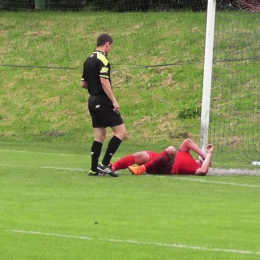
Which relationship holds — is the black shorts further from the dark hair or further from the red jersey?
the red jersey

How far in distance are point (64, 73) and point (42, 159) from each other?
10.7 meters

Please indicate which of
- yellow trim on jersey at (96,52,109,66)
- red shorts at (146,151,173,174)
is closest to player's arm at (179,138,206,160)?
red shorts at (146,151,173,174)

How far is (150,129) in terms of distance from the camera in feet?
72.1

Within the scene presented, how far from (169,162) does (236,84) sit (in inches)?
323

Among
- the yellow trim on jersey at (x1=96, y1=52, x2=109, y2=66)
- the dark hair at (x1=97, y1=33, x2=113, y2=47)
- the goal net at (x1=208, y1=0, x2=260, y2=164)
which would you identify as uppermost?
the dark hair at (x1=97, y1=33, x2=113, y2=47)

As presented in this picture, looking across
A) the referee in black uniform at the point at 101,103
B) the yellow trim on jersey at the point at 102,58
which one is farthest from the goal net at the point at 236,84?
the yellow trim on jersey at the point at 102,58

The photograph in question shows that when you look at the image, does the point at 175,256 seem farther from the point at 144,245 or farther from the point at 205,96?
the point at 205,96

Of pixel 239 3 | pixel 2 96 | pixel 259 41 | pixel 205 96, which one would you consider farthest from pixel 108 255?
pixel 2 96

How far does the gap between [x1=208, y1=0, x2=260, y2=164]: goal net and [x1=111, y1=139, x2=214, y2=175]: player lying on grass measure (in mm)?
2917

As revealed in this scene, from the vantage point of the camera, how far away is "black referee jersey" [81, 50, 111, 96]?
12.4 m

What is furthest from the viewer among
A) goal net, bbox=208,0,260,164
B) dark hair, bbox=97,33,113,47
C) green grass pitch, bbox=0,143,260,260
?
goal net, bbox=208,0,260,164

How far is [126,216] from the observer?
9.07 metres

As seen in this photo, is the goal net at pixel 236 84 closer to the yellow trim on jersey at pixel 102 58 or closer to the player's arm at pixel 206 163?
the player's arm at pixel 206 163

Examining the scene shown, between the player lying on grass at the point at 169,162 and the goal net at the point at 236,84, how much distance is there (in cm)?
292
